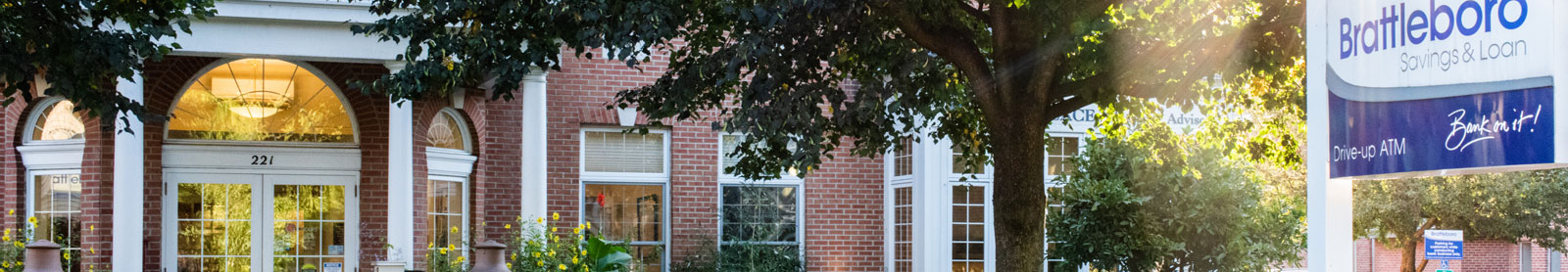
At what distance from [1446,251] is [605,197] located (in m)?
15.7

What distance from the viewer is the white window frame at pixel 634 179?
1678 cm

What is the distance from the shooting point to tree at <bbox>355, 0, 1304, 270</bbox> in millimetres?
8969

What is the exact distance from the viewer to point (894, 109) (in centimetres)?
937

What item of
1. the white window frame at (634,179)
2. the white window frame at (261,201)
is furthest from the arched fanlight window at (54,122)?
the white window frame at (634,179)

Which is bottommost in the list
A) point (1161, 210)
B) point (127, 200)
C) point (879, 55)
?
point (1161, 210)

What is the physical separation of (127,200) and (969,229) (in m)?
9.45

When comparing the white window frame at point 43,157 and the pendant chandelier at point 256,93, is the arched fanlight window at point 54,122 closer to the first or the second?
the white window frame at point 43,157

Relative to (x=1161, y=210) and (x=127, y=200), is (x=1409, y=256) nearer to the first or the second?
(x=1161, y=210)

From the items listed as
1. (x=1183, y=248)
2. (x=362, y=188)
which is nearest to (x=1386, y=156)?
(x=1183, y=248)

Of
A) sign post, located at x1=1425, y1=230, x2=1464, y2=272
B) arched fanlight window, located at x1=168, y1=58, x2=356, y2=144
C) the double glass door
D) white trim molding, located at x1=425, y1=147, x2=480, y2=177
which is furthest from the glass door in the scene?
Result: sign post, located at x1=1425, y1=230, x2=1464, y2=272

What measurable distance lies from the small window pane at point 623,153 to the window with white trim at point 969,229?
355 centimetres

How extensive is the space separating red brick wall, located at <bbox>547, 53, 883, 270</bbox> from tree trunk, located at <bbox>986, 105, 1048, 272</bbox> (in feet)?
19.0

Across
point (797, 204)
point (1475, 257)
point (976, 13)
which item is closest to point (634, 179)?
point (797, 204)

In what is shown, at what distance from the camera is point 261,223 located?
45.9ft
